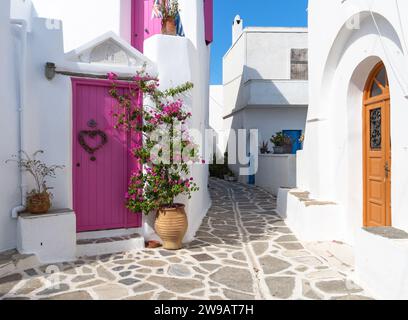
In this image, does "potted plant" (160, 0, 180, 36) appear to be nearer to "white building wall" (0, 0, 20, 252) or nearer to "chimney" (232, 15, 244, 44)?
"white building wall" (0, 0, 20, 252)

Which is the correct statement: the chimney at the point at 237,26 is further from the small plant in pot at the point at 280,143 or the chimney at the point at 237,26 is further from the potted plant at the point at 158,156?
the potted plant at the point at 158,156

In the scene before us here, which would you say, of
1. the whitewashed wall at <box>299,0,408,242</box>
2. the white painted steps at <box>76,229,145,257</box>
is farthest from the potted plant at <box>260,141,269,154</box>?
the white painted steps at <box>76,229,145,257</box>

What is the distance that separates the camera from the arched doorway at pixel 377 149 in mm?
5371

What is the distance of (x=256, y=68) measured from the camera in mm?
16594

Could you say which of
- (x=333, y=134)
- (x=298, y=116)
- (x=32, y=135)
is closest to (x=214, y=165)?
(x=298, y=116)

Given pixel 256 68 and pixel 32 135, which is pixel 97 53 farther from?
pixel 256 68

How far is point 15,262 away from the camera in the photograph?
4.87 metres

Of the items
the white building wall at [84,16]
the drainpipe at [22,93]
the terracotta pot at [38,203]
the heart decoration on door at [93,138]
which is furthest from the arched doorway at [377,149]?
the drainpipe at [22,93]

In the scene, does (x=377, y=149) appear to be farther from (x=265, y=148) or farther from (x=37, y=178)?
(x=265, y=148)

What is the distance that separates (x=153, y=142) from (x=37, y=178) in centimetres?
203

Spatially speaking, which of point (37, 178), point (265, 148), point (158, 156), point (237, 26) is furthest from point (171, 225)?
point (237, 26)

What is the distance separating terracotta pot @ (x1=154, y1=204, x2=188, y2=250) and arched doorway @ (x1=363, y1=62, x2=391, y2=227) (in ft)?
10.9

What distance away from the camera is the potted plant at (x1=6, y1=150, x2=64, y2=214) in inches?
209

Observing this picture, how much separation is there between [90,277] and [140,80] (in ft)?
11.1
